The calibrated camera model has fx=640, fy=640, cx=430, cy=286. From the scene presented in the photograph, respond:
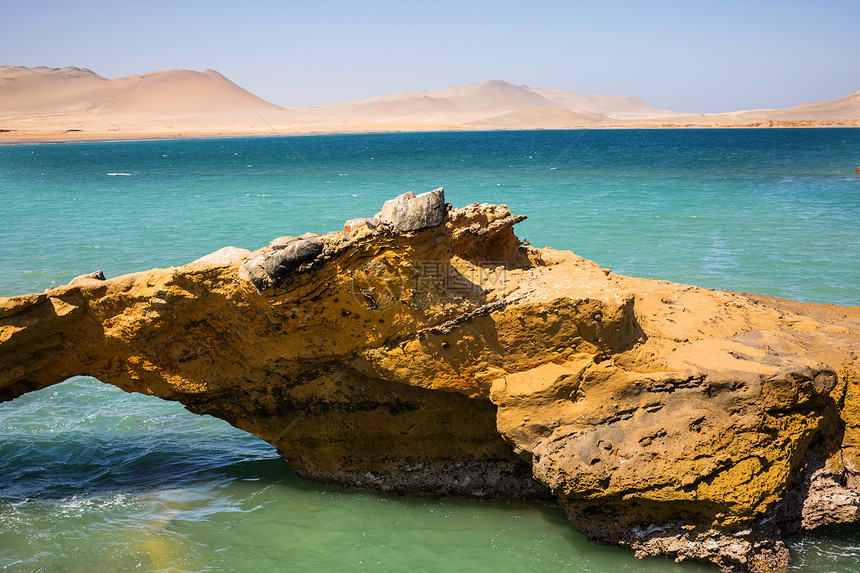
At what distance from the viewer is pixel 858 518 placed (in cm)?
488

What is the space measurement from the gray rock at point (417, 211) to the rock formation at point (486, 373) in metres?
0.02

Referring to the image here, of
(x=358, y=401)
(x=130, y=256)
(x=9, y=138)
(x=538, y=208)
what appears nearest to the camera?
(x=358, y=401)

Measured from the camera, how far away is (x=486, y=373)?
16.4ft

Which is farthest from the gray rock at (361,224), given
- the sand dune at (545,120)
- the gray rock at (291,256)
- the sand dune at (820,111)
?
the sand dune at (820,111)

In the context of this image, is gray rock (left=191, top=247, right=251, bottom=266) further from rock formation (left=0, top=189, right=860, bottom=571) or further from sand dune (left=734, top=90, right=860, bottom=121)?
sand dune (left=734, top=90, right=860, bottom=121)

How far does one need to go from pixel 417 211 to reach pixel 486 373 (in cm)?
139

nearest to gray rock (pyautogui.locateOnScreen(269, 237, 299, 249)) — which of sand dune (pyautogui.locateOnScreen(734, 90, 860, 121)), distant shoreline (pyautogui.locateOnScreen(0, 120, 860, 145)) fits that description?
distant shoreline (pyautogui.locateOnScreen(0, 120, 860, 145))

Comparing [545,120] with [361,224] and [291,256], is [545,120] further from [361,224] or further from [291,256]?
[291,256]

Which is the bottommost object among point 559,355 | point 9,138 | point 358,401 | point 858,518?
point 858,518

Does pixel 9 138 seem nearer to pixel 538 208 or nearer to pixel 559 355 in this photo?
pixel 538 208

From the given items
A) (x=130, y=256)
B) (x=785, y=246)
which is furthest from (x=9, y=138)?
(x=785, y=246)

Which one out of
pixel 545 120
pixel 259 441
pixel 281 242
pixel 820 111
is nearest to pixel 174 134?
pixel 545 120

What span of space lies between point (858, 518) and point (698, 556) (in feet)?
4.41

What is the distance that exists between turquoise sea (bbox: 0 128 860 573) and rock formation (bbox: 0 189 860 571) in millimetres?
381
